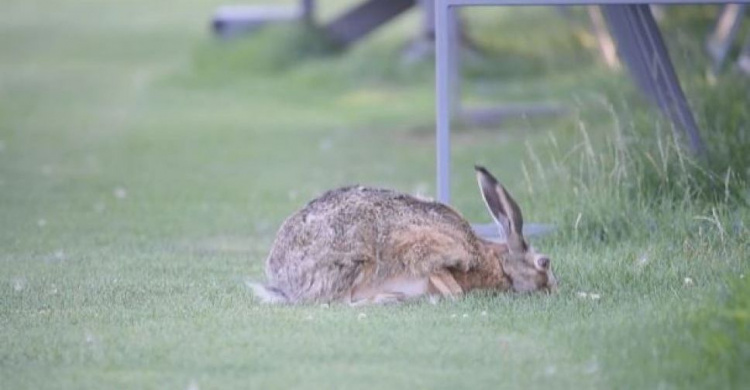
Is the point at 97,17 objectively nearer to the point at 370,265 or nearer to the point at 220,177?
the point at 220,177

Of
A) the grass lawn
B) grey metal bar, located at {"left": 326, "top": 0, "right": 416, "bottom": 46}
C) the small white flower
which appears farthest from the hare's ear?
grey metal bar, located at {"left": 326, "top": 0, "right": 416, "bottom": 46}

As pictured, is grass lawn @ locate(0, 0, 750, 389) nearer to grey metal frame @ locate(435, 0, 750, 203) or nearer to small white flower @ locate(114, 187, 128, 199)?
small white flower @ locate(114, 187, 128, 199)

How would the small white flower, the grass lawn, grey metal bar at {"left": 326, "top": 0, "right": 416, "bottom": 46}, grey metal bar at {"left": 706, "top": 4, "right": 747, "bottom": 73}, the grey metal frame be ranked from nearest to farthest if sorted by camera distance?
the grass lawn
the grey metal frame
the small white flower
grey metal bar at {"left": 706, "top": 4, "right": 747, "bottom": 73}
grey metal bar at {"left": 326, "top": 0, "right": 416, "bottom": 46}

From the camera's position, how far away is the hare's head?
8.24m

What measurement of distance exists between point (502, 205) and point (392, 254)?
0.63 metres

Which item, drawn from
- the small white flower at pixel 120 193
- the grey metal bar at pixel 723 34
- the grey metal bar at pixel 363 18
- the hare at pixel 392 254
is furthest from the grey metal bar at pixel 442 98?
the grey metal bar at pixel 363 18

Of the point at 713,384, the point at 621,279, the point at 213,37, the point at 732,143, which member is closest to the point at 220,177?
the point at 732,143

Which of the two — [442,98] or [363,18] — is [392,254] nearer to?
[442,98]

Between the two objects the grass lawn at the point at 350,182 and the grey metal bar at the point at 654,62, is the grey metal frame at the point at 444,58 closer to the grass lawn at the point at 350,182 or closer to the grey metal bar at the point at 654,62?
the grass lawn at the point at 350,182

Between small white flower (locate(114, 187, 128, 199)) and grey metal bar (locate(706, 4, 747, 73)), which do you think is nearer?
small white flower (locate(114, 187, 128, 199))

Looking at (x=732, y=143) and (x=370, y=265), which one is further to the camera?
(x=732, y=143)

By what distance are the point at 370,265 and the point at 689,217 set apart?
2.29 meters

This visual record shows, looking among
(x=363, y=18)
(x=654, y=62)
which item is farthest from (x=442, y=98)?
(x=363, y=18)

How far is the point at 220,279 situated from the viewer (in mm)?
9094
